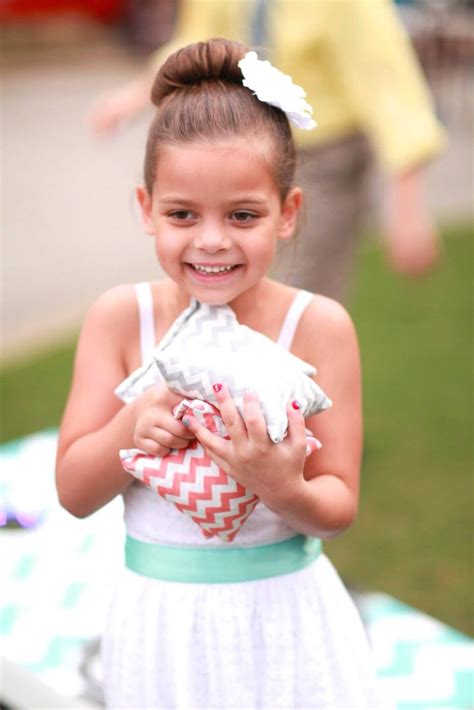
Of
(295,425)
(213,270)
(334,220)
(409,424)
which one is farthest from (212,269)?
(409,424)

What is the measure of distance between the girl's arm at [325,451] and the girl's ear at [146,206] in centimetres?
26

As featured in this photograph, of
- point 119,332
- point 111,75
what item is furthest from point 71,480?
point 111,75

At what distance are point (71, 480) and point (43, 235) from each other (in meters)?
5.26

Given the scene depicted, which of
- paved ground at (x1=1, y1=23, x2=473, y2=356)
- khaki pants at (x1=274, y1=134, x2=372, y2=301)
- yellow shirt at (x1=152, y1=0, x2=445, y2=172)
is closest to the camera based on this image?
yellow shirt at (x1=152, y1=0, x2=445, y2=172)

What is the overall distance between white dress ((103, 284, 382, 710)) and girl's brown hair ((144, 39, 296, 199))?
24 cm

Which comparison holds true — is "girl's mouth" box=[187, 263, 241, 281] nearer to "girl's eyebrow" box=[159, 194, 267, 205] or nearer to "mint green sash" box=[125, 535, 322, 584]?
Answer: "girl's eyebrow" box=[159, 194, 267, 205]

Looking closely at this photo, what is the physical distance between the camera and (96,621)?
288cm

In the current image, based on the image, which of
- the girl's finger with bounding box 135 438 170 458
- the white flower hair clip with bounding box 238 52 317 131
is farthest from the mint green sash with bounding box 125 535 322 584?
the white flower hair clip with bounding box 238 52 317 131

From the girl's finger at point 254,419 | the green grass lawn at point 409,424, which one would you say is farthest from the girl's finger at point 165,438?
the green grass lawn at point 409,424

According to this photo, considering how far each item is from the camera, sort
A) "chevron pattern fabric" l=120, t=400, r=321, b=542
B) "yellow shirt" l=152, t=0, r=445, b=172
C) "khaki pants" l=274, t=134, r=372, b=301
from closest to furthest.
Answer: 1. "chevron pattern fabric" l=120, t=400, r=321, b=542
2. "yellow shirt" l=152, t=0, r=445, b=172
3. "khaki pants" l=274, t=134, r=372, b=301

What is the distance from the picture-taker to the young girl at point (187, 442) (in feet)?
4.97

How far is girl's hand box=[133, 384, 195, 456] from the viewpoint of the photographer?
4.88 feet

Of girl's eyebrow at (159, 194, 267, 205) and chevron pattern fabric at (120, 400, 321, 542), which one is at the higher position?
girl's eyebrow at (159, 194, 267, 205)

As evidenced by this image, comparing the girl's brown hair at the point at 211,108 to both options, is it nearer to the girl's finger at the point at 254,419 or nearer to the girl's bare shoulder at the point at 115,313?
the girl's bare shoulder at the point at 115,313
